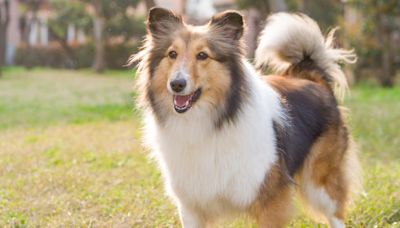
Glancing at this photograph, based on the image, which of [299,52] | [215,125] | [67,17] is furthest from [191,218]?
[67,17]

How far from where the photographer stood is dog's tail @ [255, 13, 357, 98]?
16.9 feet

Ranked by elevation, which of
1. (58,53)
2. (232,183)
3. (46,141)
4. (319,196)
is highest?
(232,183)

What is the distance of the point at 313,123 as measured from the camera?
14.9 feet

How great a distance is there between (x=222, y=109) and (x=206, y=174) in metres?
0.45

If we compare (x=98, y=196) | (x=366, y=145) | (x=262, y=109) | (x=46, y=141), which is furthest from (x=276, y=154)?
(x=46, y=141)

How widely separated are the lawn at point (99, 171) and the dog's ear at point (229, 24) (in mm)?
1590

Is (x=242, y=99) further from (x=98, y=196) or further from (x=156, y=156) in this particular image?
(x=98, y=196)

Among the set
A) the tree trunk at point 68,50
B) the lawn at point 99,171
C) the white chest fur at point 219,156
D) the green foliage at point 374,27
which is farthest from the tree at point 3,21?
the white chest fur at point 219,156

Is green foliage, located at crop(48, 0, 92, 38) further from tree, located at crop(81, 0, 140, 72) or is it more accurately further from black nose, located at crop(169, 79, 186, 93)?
black nose, located at crop(169, 79, 186, 93)

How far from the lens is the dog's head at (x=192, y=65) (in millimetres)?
3730

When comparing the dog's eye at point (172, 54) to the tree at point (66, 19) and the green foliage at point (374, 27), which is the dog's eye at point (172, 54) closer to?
the green foliage at point (374, 27)

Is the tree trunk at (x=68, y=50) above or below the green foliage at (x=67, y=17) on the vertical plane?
below

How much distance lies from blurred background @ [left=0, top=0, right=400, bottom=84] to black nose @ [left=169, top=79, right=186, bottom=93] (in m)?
13.3

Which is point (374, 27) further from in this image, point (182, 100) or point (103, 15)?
point (182, 100)
